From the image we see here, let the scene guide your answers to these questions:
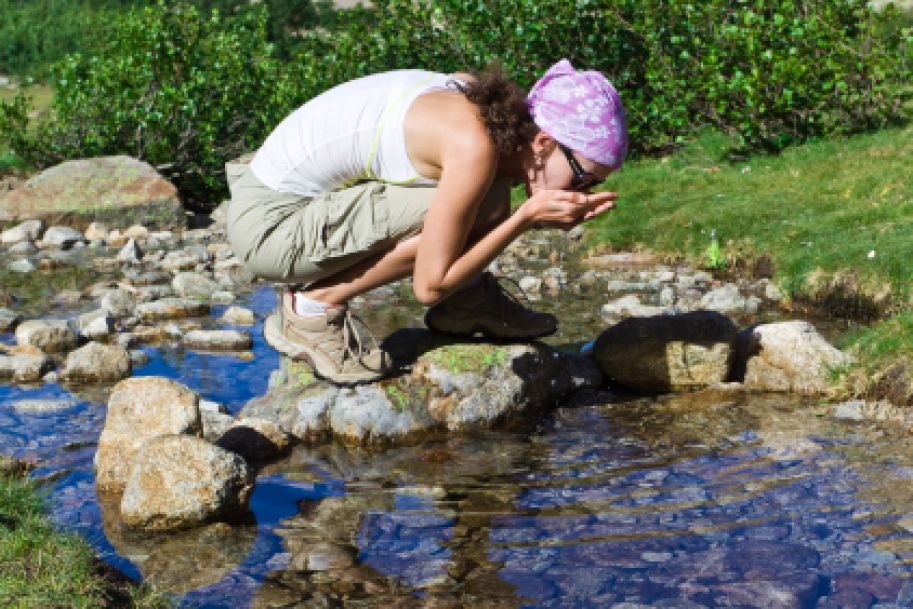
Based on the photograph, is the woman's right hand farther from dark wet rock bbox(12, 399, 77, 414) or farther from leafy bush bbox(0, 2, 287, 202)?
leafy bush bbox(0, 2, 287, 202)

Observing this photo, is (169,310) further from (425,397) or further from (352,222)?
(352,222)

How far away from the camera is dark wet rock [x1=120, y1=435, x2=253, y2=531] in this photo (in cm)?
466

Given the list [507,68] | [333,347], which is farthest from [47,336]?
[507,68]

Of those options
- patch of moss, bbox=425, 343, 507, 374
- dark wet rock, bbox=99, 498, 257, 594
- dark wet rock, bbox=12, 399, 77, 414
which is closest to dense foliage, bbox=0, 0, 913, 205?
patch of moss, bbox=425, 343, 507, 374

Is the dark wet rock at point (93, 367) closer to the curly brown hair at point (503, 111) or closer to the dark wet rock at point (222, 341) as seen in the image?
the dark wet rock at point (222, 341)

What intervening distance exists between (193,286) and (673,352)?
17.4 feet

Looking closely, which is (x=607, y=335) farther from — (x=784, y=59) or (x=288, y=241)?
(x=784, y=59)

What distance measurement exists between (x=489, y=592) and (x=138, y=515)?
152 cm

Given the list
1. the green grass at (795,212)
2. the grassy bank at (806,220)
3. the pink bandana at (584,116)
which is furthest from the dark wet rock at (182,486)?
the green grass at (795,212)

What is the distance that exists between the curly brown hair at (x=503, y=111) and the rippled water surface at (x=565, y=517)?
1557 mm

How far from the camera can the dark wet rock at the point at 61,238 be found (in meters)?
13.4

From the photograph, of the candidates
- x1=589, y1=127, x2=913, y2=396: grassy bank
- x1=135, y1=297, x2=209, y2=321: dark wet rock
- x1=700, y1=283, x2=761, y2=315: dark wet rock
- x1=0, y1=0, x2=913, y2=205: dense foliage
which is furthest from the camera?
x1=0, y1=0, x2=913, y2=205: dense foliage

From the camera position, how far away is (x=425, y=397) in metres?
6.15

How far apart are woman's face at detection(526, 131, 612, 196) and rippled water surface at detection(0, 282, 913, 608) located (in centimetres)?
Answer: 134
